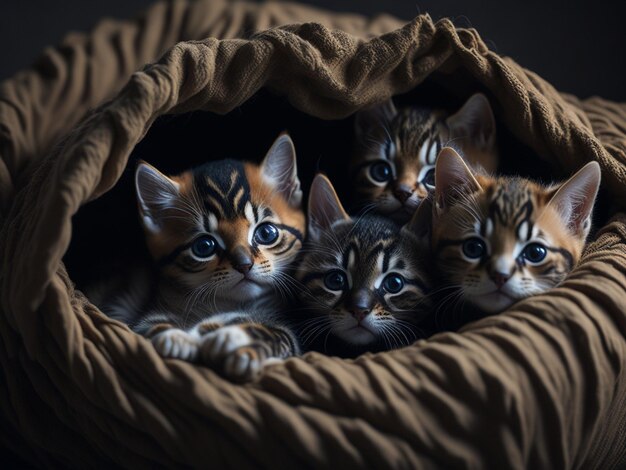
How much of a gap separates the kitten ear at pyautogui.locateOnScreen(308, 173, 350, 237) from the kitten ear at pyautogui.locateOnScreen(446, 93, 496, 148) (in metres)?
0.35

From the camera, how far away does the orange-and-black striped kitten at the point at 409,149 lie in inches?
62.7

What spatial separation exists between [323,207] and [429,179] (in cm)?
27

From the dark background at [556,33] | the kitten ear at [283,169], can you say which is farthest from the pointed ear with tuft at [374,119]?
the dark background at [556,33]

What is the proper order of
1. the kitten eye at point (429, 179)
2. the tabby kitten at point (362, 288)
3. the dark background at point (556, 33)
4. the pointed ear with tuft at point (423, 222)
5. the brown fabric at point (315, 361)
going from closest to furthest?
the brown fabric at point (315, 361) < the tabby kitten at point (362, 288) < the pointed ear with tuft at point (423, 222) < the kitten eye at point (429, 179) < the dark background at point (556, 33)

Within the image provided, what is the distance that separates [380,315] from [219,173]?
1.49 ft

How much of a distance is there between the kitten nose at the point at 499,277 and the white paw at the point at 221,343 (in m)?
0.45

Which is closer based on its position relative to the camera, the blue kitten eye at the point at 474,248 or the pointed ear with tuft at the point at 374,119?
the blue kitten eye at the point at 474,248

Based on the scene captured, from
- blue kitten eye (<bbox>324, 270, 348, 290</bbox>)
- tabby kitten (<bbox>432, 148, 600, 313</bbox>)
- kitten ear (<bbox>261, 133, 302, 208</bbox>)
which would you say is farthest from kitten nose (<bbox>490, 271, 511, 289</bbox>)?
kitten ear (<bbox>261, 133, 302, 208</bbox>)

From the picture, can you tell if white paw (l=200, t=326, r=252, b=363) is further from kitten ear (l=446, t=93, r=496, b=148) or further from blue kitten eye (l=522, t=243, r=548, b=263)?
kitten ear (l=446, t=93, r=496, b=148)

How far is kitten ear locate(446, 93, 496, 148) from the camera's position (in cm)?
157

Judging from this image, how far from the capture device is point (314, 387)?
109 centimetres

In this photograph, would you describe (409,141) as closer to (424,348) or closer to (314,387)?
(424,348)

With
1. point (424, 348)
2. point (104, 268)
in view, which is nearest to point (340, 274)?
point (424, 348)

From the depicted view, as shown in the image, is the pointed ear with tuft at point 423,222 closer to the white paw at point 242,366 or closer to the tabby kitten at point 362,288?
the tabby kitten at point 362,288
